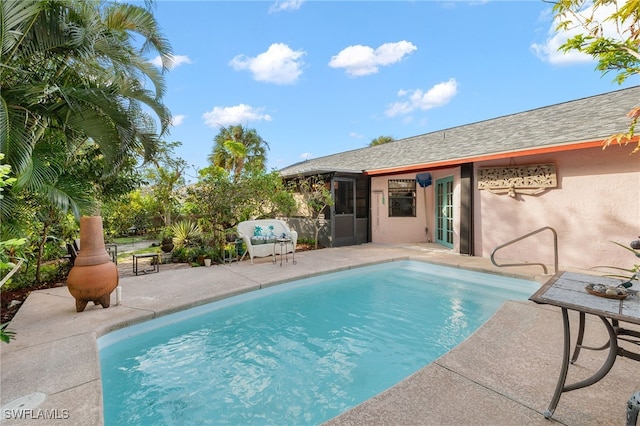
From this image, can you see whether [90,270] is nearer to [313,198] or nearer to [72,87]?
[72,87]

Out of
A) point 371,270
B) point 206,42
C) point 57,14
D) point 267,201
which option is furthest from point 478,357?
point 206,42

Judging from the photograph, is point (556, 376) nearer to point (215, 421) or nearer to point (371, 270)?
point (215, 421)

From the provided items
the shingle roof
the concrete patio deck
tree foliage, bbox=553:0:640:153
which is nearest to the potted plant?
the concrete patio deck

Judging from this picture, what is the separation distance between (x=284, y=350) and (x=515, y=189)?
6.97m

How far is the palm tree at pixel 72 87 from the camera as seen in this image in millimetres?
3867

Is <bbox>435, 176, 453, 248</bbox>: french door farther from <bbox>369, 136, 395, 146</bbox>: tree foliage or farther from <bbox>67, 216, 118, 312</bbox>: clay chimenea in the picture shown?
<bbox>369, 136, 395, 146</bbox>: tree foliage

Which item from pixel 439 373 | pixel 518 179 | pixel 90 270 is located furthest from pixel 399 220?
pixel 90 270

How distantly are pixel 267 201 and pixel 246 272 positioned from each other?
13.0 feet

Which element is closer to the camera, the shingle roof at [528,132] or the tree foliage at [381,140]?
the shingle roof at [528,132]

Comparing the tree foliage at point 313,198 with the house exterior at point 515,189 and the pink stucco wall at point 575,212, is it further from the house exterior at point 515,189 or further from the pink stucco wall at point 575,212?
the pink stucco wall at point 575,212

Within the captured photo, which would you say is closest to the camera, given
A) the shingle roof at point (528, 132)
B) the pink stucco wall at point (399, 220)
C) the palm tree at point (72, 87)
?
the palm tree at point (72, 87)

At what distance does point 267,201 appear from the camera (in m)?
Answer: 10.2

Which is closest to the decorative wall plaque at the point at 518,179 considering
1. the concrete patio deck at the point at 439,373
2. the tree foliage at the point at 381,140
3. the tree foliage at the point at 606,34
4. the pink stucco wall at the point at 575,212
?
the pink stucco wall at the point at 575,212

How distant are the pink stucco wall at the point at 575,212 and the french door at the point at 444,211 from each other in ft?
4.90
